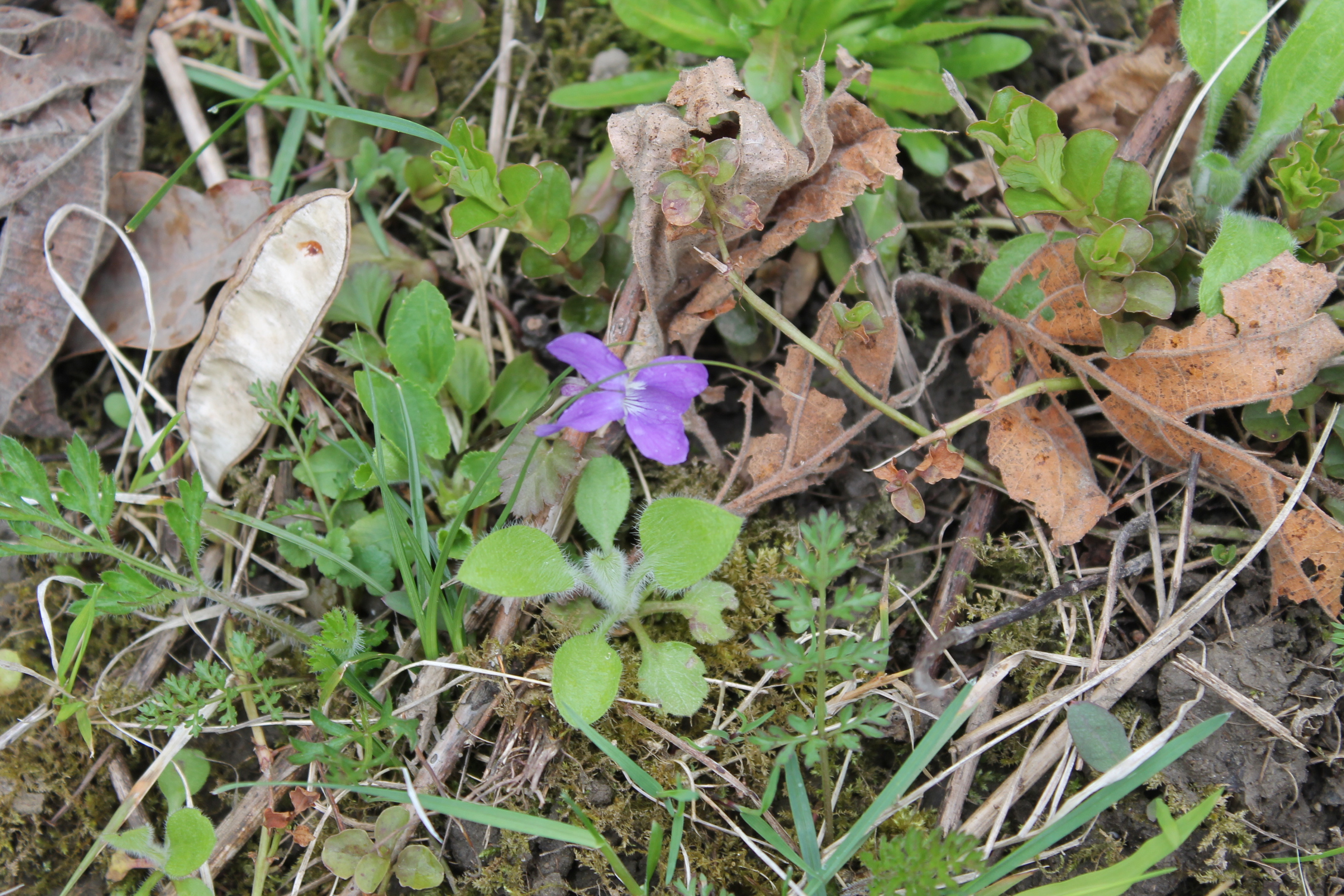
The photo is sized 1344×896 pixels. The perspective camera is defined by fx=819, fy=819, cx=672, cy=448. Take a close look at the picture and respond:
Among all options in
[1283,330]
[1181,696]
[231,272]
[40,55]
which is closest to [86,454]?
[231,272]

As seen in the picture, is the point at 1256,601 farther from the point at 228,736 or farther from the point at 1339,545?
the point at 228,736

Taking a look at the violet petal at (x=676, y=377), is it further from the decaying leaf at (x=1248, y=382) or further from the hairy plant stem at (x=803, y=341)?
the decaying leaf at (x=1248, y=382)

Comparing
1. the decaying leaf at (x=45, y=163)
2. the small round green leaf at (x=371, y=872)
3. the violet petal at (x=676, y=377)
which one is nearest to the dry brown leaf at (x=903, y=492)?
the violet petal at (x=676, y=377)

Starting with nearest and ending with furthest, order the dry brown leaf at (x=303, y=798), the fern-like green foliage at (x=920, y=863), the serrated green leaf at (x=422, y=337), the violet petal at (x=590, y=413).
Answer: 1. the fern-like green foliage at (x=920, y=863)
2. the dry brown leaf at (x=303, y=798)
3. the violet petal at (x=590, y=413)
4. the serrated green leaf at (x=422, y=337)

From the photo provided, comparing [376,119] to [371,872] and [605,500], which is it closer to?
[605,500]

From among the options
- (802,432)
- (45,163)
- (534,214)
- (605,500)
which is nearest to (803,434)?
(802,432)
